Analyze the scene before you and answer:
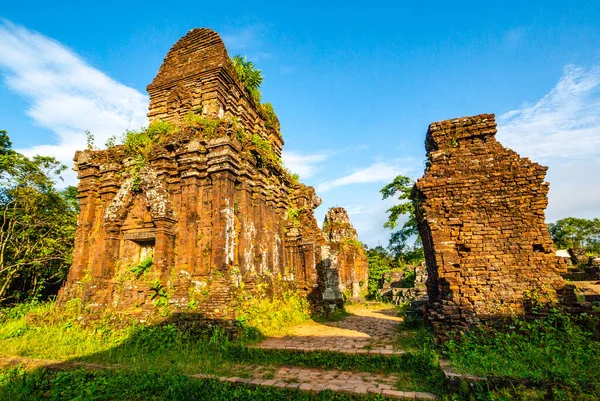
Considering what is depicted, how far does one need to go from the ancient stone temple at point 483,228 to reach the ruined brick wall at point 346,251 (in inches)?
544

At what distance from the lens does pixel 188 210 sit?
28.1 feet

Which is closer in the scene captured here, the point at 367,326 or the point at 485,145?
the point at 485,145

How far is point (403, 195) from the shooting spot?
1027 inches

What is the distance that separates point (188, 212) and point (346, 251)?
50.0ft

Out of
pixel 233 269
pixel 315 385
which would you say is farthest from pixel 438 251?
pixel 233 269

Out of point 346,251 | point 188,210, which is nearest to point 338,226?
point 346,251

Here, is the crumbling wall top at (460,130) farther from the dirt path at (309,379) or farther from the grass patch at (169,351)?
the dirt path at (309,379)

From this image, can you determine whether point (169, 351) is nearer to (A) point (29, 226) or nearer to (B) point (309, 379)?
(B) point (309, 379)

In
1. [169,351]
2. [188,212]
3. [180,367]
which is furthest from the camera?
[188,212]

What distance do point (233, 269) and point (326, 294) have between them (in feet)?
20.5

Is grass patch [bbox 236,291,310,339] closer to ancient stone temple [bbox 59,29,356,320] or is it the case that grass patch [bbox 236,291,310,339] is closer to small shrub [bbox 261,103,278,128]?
ancient stone temple [bbox 59,29,356,320]

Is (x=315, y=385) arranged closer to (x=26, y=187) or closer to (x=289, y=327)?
(x=289, y=327)

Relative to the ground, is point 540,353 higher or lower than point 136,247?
lower

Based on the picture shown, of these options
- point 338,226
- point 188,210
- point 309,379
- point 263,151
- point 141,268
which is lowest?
point 309,379
